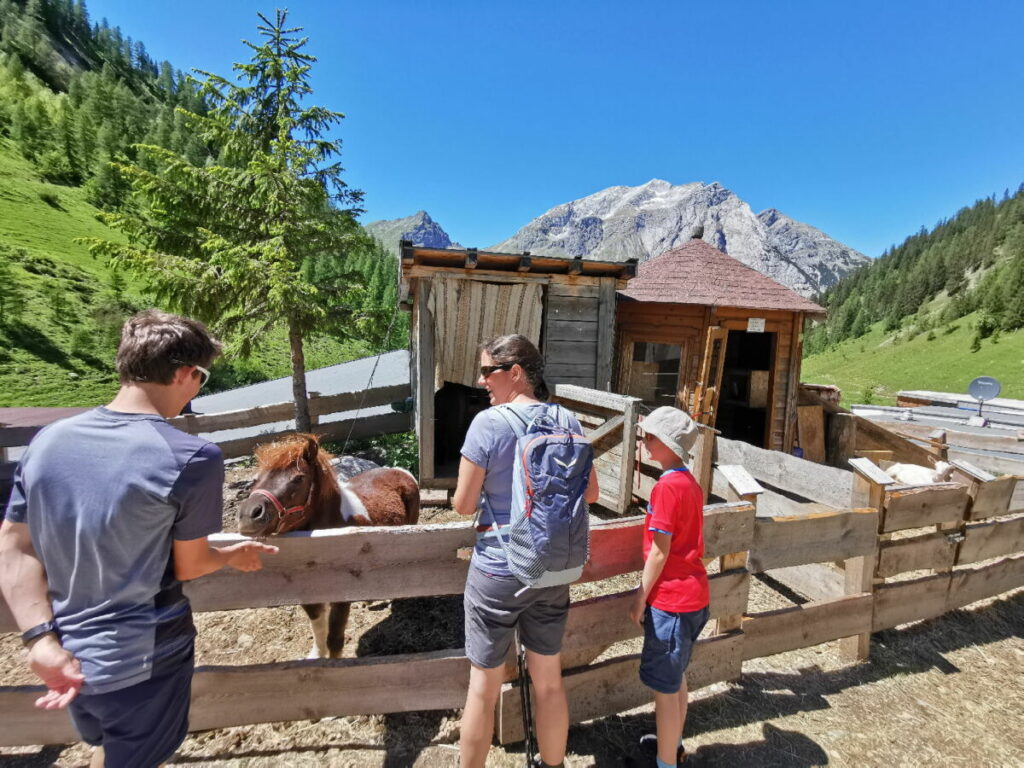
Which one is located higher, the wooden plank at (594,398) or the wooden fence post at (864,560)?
the wooden plank at (594,398)

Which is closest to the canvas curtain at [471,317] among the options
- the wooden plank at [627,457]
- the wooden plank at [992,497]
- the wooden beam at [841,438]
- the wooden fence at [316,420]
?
the wooden plank at [627,457]

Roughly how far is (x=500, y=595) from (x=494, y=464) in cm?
59

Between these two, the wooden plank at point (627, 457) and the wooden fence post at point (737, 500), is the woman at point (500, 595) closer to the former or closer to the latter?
the wooden fence post at point (737, 500)

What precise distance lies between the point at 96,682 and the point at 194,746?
1764 mm

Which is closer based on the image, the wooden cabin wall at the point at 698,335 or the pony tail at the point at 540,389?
the pony tail at the point at 540,389

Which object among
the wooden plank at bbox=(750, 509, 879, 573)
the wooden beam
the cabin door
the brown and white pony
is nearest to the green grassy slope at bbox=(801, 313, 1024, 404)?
the wooden beam

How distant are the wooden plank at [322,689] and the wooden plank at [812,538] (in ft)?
7.17

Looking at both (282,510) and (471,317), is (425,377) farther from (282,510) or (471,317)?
(282,510)

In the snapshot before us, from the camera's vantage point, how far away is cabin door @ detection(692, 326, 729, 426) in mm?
9523

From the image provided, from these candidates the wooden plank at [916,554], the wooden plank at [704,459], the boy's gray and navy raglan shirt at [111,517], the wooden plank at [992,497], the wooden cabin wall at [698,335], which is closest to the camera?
the boy's gray and navy raglan shirt at [111,517]

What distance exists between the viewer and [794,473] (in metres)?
5.19

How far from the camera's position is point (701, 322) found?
982 centimetres

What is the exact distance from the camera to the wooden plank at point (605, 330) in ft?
26.4

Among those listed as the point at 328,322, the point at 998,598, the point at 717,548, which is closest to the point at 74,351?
the point at 328,322
